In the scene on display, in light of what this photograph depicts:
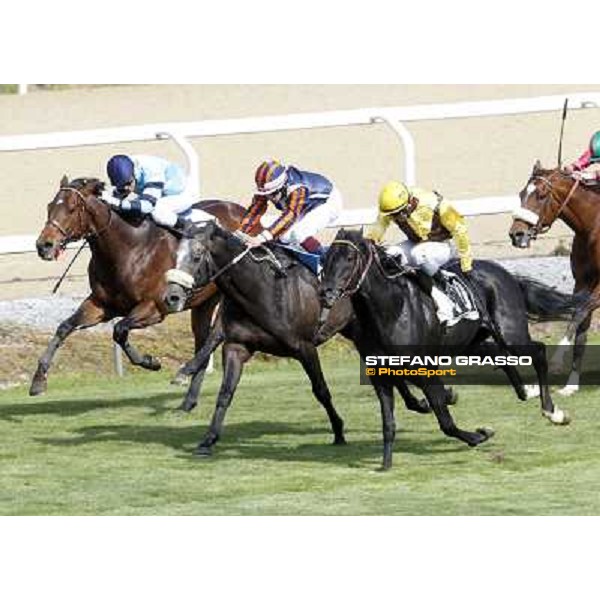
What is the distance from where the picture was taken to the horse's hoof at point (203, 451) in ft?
37.1

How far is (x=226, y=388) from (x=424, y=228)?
135 centimetres

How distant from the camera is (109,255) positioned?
501 inches

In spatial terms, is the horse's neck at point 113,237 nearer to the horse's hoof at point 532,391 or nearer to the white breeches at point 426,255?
the white breeches at point 426,255

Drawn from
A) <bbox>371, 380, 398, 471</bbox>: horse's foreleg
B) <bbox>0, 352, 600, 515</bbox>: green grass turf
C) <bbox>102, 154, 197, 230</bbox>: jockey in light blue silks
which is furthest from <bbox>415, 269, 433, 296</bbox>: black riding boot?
<bbox>102, 154, 197, 230</bbox>: jockey in light blue silks

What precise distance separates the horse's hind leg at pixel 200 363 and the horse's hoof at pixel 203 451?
117cm

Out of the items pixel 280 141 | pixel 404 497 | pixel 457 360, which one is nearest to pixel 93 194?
pixel 457 360

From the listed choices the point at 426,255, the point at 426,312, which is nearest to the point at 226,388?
the point at 426,312

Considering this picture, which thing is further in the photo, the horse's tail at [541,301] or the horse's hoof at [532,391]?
the horse's hoof at [532,391]

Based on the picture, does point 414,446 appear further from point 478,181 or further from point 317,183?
point 478,181

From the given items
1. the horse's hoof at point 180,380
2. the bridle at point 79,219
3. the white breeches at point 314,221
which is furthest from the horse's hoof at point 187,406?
the white breeches at point 314,221

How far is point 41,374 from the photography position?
12242 millimetres

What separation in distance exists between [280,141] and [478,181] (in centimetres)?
335

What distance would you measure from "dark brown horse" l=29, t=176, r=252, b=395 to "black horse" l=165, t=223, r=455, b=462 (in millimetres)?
1234

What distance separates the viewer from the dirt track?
70.7 ft
